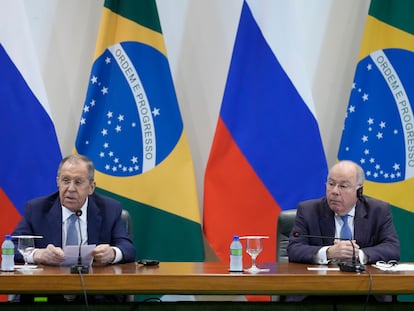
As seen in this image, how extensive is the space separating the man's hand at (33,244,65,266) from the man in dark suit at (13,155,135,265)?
0.29 m

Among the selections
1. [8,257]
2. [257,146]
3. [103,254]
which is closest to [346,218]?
[257,146]

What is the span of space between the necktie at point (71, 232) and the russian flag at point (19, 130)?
810 millimetres

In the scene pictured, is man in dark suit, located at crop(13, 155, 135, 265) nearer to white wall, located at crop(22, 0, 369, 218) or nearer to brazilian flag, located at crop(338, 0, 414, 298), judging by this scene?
white wall, located at crop(22, 0, 369, 218)

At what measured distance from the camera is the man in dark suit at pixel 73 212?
427 centimetres

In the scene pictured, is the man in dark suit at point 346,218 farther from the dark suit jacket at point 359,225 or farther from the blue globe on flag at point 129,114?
the blue globe on flag at point 129,114

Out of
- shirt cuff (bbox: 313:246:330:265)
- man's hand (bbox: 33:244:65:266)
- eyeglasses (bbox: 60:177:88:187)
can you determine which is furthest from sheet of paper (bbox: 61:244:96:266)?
shirt cuff (bbox: 313:246:330:265)

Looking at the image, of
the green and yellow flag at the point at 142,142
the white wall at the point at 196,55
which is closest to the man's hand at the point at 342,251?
the green and yellow flag at the point at 142,142

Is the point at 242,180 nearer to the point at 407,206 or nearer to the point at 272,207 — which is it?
the point at 272,207

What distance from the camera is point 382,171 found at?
5.30 m

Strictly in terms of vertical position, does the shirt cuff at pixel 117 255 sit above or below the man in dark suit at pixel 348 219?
below

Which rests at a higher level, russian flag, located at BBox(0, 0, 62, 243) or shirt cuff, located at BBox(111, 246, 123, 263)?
russian flag, located at BBox(0, 0, 62, 243)

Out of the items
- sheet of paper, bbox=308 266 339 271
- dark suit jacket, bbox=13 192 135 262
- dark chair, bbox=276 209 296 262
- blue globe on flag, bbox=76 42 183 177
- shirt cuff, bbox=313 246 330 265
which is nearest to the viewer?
sheet of paper, bbox=308 266 339 271

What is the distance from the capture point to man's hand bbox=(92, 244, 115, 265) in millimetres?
3904

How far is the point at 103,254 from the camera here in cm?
393
